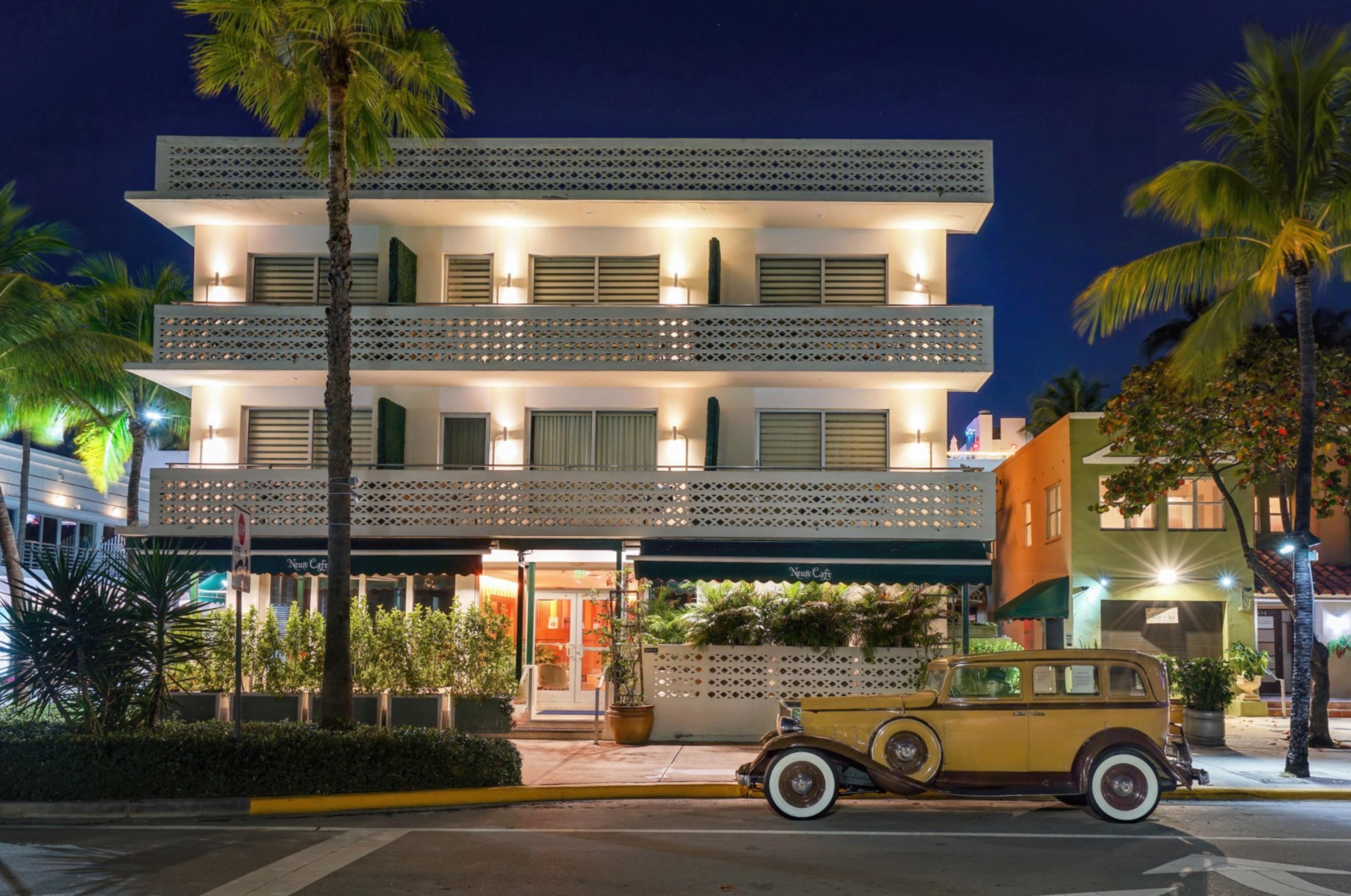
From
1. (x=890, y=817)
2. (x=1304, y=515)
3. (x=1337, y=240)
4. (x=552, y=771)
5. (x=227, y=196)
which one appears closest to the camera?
(x=890, y=817)

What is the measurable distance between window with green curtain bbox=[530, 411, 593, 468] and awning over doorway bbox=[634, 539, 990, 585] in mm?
3131

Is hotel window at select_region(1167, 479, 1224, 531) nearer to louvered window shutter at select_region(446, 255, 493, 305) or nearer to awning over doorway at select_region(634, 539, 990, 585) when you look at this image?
awning over doorway at select_region(634, 539, 990, 585)

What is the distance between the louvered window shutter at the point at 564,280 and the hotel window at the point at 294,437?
3802 mm

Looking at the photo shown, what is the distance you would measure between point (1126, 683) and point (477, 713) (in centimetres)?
Answer: 1048

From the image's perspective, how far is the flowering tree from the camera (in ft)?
72.1

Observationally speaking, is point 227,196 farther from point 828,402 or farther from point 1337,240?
point 1337,240

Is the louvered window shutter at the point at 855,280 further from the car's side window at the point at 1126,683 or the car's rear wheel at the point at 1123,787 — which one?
the car's rear wheel at the point at 1123,787

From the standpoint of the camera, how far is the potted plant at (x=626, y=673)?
65.5ft

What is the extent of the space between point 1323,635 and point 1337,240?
12496 millimetres

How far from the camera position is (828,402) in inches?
937

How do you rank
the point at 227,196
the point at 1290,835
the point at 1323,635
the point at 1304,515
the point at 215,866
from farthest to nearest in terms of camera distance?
the point at 1323,635, the point at 227,196, the point at 1304,515, the point at 1290,835, the point at 215,866

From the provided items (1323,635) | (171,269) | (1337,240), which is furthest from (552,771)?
(171,269)

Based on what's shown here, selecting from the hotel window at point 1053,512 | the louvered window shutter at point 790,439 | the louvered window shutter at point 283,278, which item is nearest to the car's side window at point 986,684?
the louvered window shutter at point 790,439

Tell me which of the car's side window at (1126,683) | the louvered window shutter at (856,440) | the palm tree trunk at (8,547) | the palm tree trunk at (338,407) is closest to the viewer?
the car's side window at (1126,683)
